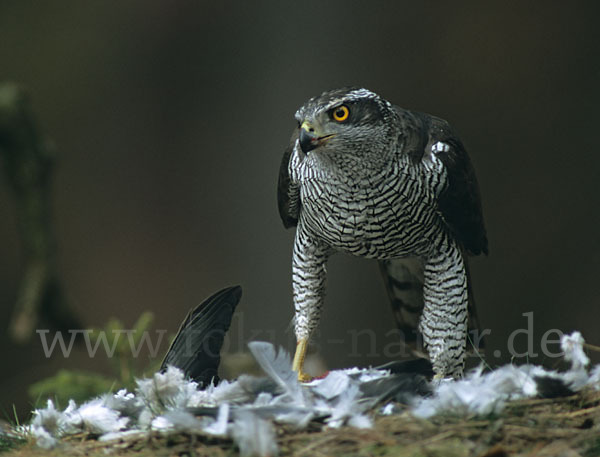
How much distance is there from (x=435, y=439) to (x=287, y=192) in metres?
→ 1.62

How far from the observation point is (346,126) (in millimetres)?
2896

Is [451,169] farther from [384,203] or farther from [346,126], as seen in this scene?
[346,126]

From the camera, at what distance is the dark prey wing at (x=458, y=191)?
3154 millimetres

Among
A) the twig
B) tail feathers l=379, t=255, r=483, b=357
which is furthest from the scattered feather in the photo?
the twig

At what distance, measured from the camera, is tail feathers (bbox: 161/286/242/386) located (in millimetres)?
2801

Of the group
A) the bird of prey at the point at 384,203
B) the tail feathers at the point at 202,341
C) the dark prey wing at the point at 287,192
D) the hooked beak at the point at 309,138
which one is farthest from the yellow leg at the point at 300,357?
the hooked beak at the point at 309,138

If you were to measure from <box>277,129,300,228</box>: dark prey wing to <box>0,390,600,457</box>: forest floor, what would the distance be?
1.39 metres

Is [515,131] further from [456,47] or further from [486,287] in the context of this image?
[486,287]

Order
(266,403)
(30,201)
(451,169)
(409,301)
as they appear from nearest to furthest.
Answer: (266,403) → (451,169) → (409,301) → (30,201)

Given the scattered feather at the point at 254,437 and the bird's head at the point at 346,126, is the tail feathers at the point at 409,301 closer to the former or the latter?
the bird's head at the point at 346,126

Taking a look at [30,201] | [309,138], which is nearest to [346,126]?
[309,138]

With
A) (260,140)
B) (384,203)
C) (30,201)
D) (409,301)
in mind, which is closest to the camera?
(384,203)

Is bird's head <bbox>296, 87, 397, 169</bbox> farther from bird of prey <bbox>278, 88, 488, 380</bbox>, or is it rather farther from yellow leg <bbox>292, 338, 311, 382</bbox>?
yellow leg <bbox>292, 338, 311, 382</bbox>

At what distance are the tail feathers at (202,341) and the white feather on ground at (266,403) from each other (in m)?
0.23
